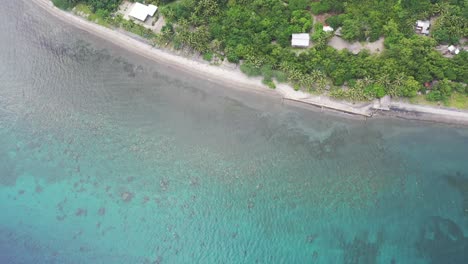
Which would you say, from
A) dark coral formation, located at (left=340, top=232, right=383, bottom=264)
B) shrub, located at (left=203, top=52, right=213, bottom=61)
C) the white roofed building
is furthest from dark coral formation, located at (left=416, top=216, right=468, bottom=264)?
the white roofed building

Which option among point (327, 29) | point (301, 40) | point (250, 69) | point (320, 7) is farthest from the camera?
point (320, 7)

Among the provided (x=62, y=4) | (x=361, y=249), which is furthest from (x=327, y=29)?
(x=62, y=4)

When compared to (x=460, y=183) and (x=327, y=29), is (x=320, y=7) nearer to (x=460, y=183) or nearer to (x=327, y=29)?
(x=327, y=29)

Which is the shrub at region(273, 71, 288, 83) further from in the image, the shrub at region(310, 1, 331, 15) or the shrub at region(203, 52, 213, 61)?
the shrub at region(310, 1, 331, 15)

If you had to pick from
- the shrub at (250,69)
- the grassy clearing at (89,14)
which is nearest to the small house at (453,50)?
the shrub at (250,69)

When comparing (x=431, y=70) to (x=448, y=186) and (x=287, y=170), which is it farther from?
(x=287, y=170)

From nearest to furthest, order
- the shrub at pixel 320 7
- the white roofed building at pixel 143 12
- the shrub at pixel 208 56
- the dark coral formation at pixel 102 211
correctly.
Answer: the dark coral formation at pixel 102 211 → the shrub at pixel 320 7 → the shrub at pixel 208 56 → the white roofed building at pixel 143 12

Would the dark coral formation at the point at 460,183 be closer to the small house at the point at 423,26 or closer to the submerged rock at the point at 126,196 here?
the small house at the point at 423,26
